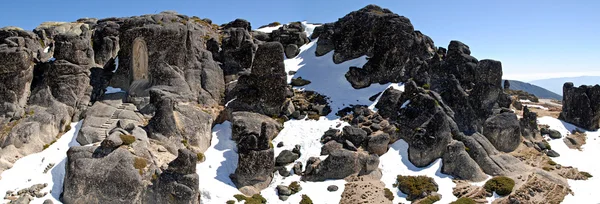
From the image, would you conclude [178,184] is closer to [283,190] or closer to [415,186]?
[283,190]

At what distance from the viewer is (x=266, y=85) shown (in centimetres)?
4166

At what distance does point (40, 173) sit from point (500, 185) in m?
35.0

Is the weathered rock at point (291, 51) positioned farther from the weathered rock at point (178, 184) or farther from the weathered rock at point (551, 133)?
the weathered rock at point (178, 184)

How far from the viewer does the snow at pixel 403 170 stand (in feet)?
103

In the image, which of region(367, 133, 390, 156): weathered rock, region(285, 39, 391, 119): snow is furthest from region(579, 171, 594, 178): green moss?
region(285, 39, 391, 119): snow

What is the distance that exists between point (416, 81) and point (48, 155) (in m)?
36.3

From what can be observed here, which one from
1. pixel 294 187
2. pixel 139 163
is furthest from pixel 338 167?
pixel 139 163

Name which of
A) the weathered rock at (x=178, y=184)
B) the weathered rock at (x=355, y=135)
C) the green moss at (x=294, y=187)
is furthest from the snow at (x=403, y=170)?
the weathered rock at (x=178, y=184)

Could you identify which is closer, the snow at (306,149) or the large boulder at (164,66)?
the snow at (306,149)

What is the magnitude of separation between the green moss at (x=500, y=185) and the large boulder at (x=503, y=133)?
373 inches

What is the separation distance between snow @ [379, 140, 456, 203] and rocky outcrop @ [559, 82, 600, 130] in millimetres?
27973

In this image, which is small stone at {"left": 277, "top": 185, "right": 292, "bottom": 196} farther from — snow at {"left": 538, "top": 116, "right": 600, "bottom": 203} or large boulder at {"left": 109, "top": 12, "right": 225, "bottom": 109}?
snow at {"left": 538, "top": 116, "right": 600, "bottom": 203}

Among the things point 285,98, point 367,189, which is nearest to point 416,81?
point 285,98

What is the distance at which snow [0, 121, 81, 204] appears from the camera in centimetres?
2716
